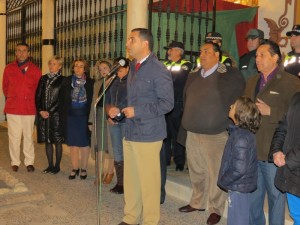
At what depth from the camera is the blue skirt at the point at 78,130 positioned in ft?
20.6

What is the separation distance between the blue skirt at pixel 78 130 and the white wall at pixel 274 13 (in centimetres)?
368

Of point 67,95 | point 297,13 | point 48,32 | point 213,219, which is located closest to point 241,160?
point 213,219

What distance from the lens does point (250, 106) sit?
11.8 ft

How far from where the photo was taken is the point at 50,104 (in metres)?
6.48

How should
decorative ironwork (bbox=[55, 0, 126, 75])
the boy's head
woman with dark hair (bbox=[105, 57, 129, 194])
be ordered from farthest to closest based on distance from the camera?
decorative ironwork (bbox=[55, 0, 126, 75]), woman with dark hair (bbox=[105, 57, 129, 194]), the boy's head

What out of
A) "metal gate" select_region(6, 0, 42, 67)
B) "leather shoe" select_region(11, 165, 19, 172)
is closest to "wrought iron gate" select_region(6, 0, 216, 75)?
"metal gate" select_region(6, 0, 42, 67)

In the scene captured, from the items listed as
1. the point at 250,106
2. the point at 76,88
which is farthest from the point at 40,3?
the point at 250,106

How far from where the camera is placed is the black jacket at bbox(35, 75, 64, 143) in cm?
646

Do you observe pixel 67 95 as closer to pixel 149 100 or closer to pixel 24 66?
pixel 24 66

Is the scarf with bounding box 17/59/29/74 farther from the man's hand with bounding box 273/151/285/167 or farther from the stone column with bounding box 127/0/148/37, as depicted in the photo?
the man's hand with bounding box 273/151/285/167

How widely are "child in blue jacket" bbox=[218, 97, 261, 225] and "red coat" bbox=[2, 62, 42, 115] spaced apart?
12.4 feet

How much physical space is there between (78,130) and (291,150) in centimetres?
366

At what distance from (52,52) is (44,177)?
3882 millimetres

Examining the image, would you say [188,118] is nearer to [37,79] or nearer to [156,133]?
[156,133]
